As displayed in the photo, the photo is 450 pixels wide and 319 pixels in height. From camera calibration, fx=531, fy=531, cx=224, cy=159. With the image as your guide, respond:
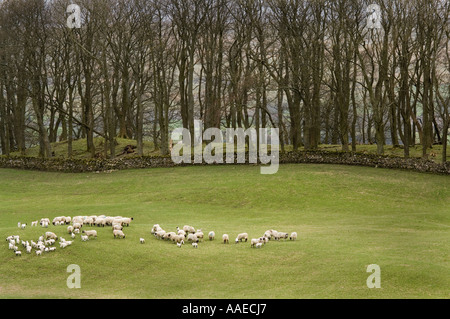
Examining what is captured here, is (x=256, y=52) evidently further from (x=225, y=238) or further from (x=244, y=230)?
(x=225, y=238)

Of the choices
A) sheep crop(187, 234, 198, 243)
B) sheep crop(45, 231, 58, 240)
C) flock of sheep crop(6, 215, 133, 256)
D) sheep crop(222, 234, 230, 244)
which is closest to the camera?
flock of sheep crop(6, 215, 133, 256)

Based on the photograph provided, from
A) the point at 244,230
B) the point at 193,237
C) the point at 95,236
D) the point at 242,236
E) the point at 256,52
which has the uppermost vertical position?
the point at 256,52

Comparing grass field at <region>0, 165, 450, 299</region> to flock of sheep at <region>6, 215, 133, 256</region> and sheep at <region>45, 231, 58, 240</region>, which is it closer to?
flock of sheep at <region>6, 215, 133, 256</region>

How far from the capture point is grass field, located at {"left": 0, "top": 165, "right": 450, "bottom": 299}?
14570 millimetres

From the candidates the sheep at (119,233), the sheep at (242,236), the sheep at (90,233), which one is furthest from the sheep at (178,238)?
the sheep at (90,233)

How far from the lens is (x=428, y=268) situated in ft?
51.4

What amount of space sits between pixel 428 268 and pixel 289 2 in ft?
125

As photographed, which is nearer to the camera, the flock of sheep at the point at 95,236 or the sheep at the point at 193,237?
the flock of sheep at the point at 95,236

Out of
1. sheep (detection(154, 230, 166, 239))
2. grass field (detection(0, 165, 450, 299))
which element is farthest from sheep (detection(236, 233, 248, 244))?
sheep (detection(154, 230, 166, 239))

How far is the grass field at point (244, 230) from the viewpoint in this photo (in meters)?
14.6

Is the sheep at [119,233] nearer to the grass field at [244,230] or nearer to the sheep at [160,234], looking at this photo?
the grass field at [244,230]

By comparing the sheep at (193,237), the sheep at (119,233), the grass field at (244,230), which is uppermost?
the sheep at (119,233)

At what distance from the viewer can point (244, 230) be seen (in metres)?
22.9

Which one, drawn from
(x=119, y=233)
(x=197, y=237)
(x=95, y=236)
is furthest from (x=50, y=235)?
(x=197, y=237)
